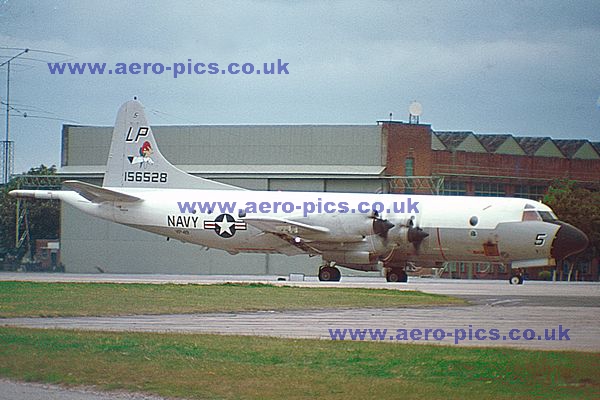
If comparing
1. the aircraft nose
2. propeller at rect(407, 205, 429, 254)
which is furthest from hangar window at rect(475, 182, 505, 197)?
the aircraft nose

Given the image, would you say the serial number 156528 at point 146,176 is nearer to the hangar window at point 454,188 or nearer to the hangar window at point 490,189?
the hangar window at point 490,189

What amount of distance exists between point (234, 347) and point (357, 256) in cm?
2339

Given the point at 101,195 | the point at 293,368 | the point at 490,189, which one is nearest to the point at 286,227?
the point at 101,195

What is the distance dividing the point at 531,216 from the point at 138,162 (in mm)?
17780

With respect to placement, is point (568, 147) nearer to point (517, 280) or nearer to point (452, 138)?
point (517, 280)

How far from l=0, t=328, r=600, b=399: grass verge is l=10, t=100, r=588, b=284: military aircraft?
72.8 feet

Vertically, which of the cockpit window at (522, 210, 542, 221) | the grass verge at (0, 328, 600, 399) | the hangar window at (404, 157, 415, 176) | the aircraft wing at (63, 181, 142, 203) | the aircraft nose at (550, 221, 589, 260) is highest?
the hangar window at (404, 157, 415, 176)

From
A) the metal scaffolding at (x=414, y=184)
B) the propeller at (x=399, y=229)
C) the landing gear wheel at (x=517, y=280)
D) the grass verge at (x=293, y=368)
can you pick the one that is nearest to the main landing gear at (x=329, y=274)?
the propeller at (x=399, y=229)

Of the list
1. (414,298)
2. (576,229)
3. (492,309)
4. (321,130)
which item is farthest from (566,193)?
(321,130)

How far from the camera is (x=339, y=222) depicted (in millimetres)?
38031

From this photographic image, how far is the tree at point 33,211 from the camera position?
62.7m

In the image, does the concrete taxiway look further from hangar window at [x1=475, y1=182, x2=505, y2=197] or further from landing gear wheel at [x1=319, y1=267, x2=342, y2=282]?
hangar window at [x1=475, y1=182, x2=505, y2=197]

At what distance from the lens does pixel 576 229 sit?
36.6 metres

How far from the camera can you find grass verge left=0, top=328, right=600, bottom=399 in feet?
37.5
